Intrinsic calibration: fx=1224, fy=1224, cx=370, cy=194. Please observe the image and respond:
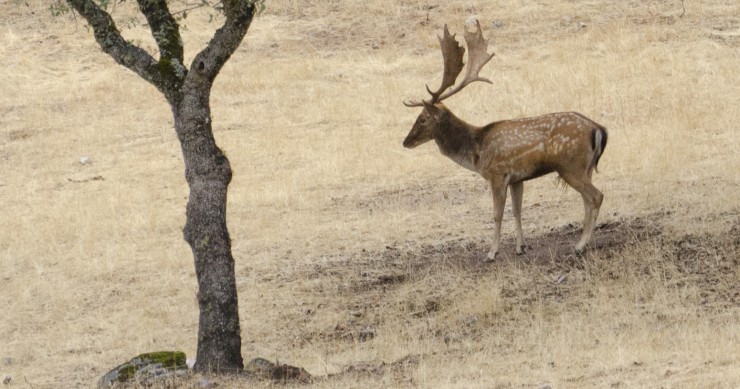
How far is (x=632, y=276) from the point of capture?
13008 mm

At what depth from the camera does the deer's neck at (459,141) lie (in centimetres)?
1459

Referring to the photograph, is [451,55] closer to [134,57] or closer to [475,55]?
[475,55]

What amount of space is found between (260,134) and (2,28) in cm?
949

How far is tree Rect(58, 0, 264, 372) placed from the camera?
11008mm

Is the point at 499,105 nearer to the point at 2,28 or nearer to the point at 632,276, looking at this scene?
the point at 632,276

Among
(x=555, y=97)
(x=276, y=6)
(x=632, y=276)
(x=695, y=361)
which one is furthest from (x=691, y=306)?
(x=276, y=6)

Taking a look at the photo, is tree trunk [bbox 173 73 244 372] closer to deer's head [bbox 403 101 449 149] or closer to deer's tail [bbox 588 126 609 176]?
deer's head [bbox 403 101 449 149]

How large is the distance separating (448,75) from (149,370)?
553 cm

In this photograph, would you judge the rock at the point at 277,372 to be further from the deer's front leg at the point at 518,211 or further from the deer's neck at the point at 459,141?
the deer's neck at the point at 459,141

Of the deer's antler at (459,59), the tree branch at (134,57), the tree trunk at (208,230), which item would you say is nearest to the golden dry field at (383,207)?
the tree trunk at (208,230)

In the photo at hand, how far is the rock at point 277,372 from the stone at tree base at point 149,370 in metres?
0.63

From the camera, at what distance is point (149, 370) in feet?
36.4

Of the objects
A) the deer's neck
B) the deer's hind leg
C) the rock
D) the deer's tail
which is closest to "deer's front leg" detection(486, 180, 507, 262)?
the deer's neck

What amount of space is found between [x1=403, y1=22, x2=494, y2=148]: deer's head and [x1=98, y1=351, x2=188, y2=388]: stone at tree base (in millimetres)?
4689
